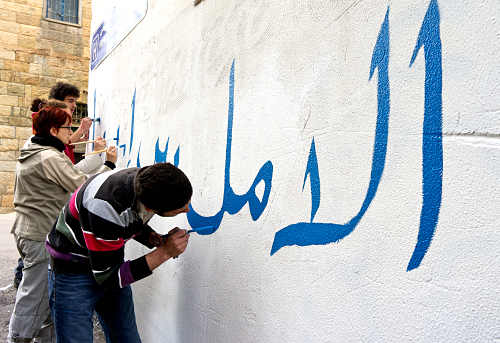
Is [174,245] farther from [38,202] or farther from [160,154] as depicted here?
[38,202]

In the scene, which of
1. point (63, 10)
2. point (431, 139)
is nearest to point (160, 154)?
point (431, 139)

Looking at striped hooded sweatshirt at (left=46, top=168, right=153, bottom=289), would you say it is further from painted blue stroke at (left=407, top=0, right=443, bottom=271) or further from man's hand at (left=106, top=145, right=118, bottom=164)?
man's hand at (left=106, top=145, right=118, bottom=164)

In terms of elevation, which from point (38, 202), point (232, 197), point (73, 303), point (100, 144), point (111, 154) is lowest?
point (73, 303)

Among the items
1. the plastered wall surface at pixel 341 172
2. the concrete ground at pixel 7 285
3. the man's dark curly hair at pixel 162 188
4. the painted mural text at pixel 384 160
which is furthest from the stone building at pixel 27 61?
the painted mural text at pixel 384 160

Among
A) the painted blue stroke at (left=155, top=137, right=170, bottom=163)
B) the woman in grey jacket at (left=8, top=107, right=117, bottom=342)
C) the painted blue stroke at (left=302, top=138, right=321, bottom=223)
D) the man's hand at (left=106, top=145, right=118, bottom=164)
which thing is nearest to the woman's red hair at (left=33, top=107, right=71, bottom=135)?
the woman in grey jacket at (left=8, top=107, right=117, bottom=342)

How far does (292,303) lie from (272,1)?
121cm

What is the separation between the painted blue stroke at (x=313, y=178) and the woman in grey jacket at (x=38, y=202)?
174 centimetres

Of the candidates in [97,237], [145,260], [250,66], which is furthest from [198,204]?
[250,66]

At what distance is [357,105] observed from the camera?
114 centimetres

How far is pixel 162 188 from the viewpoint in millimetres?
1334

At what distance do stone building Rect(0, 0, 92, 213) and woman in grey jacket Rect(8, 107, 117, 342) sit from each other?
707 centimetres

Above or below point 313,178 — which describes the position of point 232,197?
below

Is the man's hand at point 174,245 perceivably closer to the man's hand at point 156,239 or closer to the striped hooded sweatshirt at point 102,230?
the striped hooded sweatshirt at point 102,230

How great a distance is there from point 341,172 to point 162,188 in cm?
64
